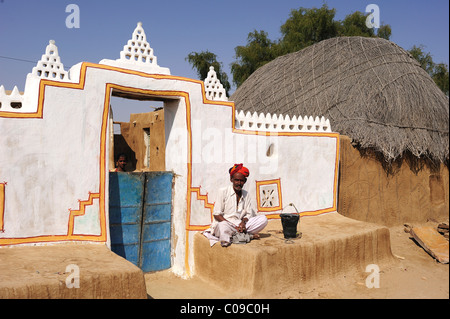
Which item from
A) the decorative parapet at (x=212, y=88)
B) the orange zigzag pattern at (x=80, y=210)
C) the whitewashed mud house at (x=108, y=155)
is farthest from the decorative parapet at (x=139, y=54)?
the orange zigzag pattern at (x=80, y=210)

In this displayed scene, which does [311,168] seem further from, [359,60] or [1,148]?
[1,148]

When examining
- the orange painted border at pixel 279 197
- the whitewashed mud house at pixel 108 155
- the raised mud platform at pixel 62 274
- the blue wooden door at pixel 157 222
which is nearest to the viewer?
the raised mud platform at pixel 62 274

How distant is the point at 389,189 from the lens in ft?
31.0

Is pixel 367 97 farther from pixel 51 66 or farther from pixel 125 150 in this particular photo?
pixel 125 150

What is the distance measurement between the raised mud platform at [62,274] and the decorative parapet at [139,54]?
2756mm

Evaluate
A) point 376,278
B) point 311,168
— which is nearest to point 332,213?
point 311,168

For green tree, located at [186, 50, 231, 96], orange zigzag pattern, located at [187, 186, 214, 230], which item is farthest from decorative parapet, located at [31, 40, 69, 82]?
green tree, located at [186, 50, 231, 96]

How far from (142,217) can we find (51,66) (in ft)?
8.54

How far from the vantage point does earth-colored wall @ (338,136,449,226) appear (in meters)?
8.74

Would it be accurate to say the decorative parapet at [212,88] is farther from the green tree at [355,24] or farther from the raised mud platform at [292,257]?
the green tree at [355,24]

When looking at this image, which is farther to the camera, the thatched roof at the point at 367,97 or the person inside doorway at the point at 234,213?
the thatched roof at the point at 367,97

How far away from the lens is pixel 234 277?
5488mm

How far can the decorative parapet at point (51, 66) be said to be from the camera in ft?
17.1

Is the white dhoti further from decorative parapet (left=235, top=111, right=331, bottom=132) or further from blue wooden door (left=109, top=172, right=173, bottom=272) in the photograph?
decorative parapet (left=235, top=111, right=331, bottom=132)
